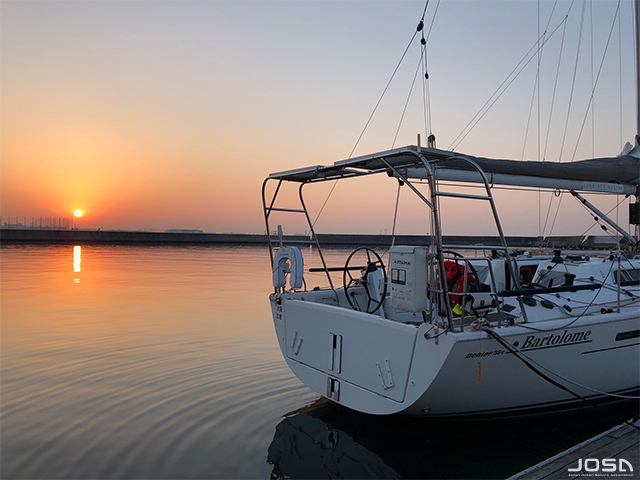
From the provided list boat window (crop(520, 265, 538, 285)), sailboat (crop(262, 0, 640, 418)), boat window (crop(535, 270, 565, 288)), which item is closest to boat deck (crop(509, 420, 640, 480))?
sailboat (crop(262, 0, 640, 418))

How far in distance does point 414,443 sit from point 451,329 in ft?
4.36

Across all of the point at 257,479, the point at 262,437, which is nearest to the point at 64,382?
the point at 262,437

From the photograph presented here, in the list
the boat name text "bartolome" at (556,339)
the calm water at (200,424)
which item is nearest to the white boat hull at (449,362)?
the boat name text "bartolome" at (556,339)

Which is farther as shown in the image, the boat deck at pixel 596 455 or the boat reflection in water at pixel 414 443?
the boat reflection in water at pixel 414 443

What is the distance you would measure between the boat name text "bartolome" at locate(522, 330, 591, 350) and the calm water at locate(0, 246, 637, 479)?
963mm

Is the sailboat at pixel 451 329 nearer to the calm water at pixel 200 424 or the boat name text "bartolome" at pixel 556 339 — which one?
the boat name text "bartolome" at pixel 556 339

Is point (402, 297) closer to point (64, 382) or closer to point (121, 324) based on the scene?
point (64, 382)

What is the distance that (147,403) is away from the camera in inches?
210

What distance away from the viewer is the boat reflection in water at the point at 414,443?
4.09m

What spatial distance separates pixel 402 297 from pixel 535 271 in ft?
11.1

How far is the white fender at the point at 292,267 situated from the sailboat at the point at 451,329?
16 mm

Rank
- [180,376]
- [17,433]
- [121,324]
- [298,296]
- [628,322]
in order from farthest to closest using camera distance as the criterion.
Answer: [121,324] < [180,376] < [298,296] < [628,322] < [17,433]

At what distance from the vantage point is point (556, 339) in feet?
14.9

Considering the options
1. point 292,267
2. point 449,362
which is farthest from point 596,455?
point 292,267
